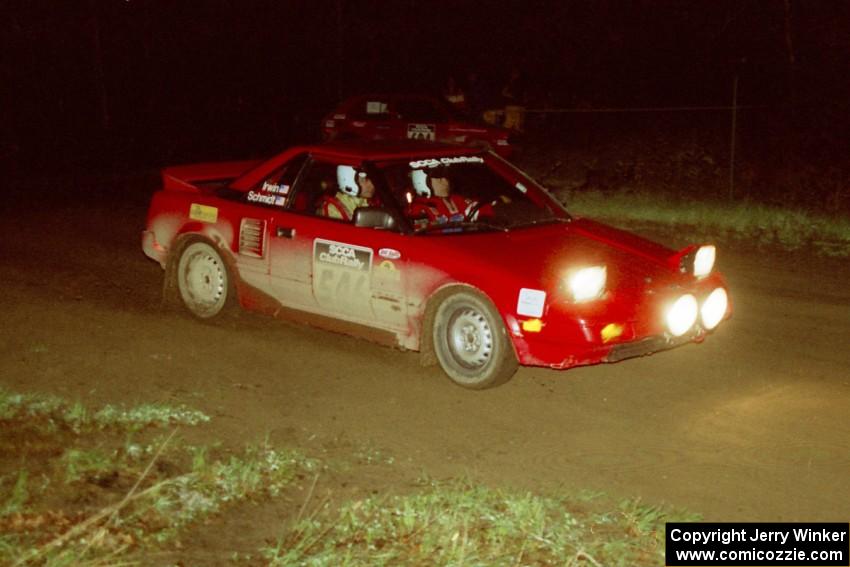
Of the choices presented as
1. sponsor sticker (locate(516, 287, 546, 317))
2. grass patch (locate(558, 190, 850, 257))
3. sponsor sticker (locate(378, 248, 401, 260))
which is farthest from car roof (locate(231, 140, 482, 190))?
grass patch (locate(558, 190, 850, 257))

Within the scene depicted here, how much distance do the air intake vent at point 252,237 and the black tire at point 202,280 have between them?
12.9 inches

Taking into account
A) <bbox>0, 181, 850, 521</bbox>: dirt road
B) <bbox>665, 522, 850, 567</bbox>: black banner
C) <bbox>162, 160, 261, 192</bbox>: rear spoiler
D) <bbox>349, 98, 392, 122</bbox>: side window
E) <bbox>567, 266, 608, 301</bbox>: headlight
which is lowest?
<bbox>665, 522, 850, 567</bbox>: black banner

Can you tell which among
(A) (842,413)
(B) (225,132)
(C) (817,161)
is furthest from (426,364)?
(B) (225,132)

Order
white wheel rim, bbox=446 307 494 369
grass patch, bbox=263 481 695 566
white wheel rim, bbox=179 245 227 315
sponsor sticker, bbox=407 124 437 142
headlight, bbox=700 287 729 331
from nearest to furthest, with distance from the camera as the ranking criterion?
grass patch, bbox=263 481 695 566, white wheel rim, bbox=446 307 494 369, headlight, bbox=700 287 729 331, white wheel rim, bbox=179 245 227 315, sponsor sticker, bbox=407 124 437 142

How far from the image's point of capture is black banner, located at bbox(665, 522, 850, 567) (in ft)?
15.3

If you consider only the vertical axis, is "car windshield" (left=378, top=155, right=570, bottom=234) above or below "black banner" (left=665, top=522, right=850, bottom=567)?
above

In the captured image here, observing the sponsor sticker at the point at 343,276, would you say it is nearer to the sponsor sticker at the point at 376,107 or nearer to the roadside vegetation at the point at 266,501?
the roadside vegetation at the point at 266,501

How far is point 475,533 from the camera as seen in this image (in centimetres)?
479

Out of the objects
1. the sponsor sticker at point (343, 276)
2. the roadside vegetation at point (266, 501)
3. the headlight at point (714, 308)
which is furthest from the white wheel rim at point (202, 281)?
the headlight at point (714, 308)

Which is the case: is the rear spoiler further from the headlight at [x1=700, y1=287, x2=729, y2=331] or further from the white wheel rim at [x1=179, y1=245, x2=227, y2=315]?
the headlight at [x1=700, y1=287, x2=729, y2=331]

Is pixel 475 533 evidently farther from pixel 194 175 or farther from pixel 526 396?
pixel 194 175

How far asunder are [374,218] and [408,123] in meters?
14.7

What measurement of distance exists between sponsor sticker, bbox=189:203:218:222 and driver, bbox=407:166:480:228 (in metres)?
1.56

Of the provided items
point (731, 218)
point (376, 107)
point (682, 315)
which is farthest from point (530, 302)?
point (376, 107)
